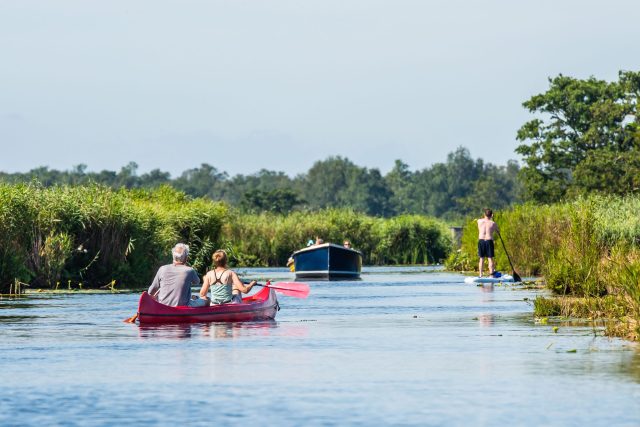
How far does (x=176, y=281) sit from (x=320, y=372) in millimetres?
7764

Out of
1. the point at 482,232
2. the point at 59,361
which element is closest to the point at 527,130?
the point at 482,232

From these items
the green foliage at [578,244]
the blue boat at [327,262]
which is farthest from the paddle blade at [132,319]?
the blue boat at [327,262]

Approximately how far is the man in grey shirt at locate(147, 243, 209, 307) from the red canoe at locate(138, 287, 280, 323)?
7.0 inches

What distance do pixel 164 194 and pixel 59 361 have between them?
119ft

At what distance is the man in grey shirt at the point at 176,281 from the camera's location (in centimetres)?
2325

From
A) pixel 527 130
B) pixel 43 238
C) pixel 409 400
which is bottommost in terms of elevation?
pixel 409 400

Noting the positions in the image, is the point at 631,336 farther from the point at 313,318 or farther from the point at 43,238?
the point at 43,238

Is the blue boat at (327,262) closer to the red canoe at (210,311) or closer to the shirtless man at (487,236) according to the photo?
the shirtless man at (487,236)

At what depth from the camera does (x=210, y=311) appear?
24109mm

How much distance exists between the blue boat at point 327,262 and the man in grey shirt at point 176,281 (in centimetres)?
3031

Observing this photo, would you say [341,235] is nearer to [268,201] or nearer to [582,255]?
[582,255]

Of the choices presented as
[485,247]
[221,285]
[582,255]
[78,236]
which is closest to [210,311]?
[221,285]

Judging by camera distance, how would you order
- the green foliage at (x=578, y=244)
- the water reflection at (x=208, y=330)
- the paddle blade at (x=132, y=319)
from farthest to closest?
the green foliage at (x=578, y=244) → the paddle blade at (x=132, y=319) → the water reflection at (x=208, y=330)

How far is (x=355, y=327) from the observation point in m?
23.4
